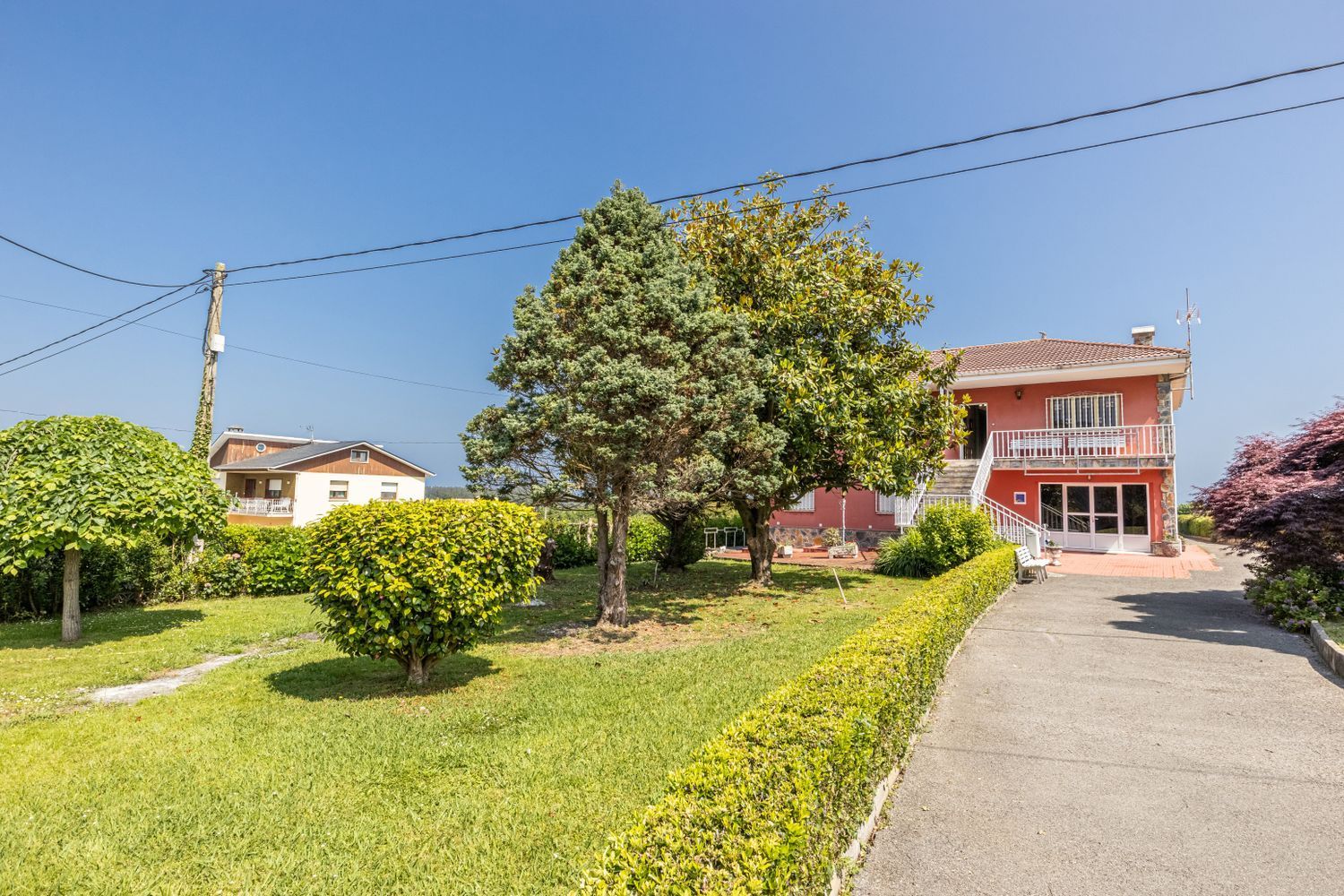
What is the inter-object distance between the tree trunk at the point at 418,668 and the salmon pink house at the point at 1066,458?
15.5 metres

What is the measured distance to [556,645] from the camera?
8977mm

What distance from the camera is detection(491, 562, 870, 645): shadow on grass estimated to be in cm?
994

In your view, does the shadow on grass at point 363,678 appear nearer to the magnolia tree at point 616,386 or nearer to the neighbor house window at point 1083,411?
the magnolia tree at point 616,386

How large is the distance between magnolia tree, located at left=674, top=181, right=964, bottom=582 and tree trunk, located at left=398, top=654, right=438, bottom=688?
20.3ft

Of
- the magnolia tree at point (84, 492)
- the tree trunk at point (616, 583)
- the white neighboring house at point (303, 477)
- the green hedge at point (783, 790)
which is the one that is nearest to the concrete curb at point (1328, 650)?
the green hedge at point (783, 790)

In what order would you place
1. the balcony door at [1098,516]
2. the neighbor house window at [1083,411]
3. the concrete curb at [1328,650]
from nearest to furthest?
the concrete curb at [1328,650] < the balcony door at [1098,516] < the neighbor house window at [1083,411]

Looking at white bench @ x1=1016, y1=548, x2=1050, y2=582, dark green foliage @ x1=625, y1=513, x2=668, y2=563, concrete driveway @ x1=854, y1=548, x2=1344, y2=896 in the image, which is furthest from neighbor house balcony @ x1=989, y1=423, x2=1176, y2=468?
concrete driveway @ x1=854, y1=548, x2=1344, y2=896

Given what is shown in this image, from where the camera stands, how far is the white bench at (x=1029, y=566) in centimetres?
1468

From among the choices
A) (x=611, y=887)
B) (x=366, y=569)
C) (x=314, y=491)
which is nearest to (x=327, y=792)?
(x=366, y=569)

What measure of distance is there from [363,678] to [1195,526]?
1513 inches

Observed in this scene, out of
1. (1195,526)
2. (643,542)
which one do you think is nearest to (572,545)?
(643,542)

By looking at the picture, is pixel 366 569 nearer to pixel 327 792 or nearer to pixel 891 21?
pixel 327 792

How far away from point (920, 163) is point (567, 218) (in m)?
6.35

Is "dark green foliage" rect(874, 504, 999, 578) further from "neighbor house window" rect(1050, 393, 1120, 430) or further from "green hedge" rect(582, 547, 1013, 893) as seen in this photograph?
"green hedge" rect(582, 547, 1013, 893)
